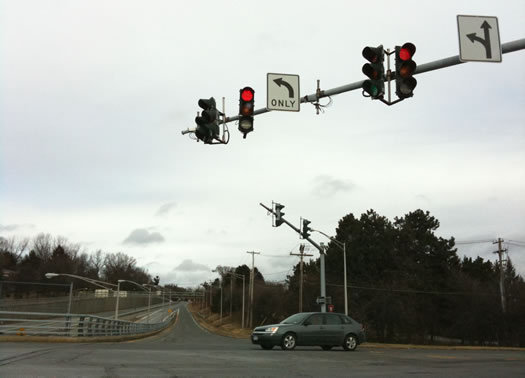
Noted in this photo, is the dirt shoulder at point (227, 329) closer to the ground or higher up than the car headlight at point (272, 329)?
Result: closer to the ground

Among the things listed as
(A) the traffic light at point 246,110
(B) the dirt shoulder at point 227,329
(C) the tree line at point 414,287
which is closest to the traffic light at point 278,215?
(A) the traffic light at point 246,110

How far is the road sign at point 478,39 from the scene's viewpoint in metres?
9.12

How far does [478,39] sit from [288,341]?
43.9ft

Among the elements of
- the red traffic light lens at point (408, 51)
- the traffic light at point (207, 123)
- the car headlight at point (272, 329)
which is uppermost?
the red traffic light lens at point (408, 51)

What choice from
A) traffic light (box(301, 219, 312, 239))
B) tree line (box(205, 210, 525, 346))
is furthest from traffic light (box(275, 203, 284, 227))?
tree line (box(205, 210, 525, 346))

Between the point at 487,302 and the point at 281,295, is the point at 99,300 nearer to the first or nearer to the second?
the point at 281,295

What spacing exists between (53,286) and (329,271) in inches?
1597

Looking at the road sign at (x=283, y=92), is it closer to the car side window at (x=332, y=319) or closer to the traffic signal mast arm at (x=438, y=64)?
the traffic signal mast arm at (x=438, y=64)

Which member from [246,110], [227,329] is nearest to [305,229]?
[246,110]

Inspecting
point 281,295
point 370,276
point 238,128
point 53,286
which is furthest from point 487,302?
point 238,128

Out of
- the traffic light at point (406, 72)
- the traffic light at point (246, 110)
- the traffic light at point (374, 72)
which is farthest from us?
the traffic light at point (246, 110)

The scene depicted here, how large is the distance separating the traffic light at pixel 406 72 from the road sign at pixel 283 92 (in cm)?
213

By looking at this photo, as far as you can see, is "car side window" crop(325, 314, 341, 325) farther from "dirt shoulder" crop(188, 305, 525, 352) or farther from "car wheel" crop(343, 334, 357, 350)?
"dirt shoulder" crop(188, 305, 525, 352)

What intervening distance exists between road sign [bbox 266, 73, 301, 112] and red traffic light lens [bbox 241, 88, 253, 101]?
1.86ft
